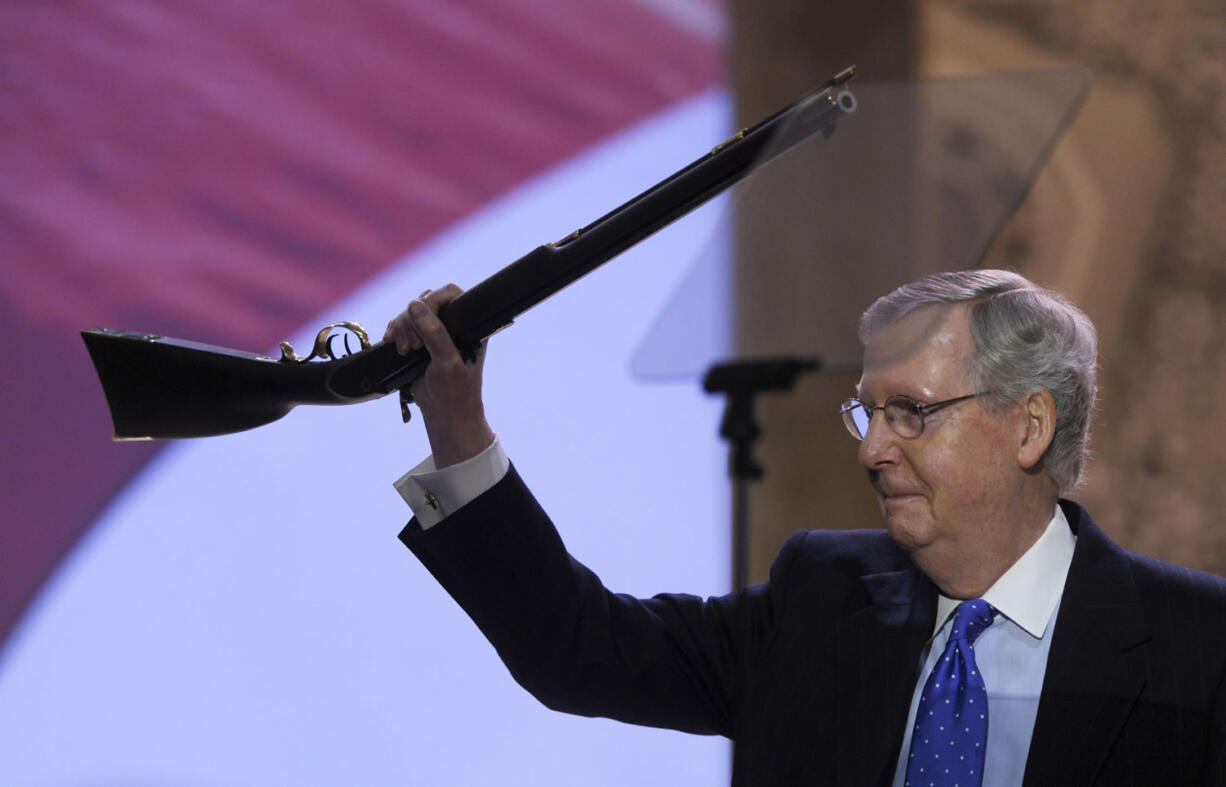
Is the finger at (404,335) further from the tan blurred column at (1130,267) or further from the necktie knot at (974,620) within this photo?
the tan blurred column at (1130,267)

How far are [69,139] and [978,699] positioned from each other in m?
1.42

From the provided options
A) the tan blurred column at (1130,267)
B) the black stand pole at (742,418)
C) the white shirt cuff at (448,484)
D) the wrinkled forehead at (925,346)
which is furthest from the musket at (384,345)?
the tan blurred column at (1130,267)

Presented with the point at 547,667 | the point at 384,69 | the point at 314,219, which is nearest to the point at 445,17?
the point at 384,69

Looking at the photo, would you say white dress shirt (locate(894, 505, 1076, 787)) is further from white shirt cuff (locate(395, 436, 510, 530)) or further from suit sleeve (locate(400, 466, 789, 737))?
white shirt cuff (locate(395, 436, 510, 530))

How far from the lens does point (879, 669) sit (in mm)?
1424

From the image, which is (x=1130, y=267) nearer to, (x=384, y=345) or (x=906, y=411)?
(x=906, y=411)

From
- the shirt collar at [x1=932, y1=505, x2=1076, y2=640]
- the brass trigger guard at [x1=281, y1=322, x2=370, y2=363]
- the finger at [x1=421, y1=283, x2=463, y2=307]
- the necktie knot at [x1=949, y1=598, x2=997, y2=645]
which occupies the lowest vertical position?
the necktie knot at [x1=949, y1=598, x2=997, y2=645]

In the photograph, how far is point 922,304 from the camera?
1447 mm

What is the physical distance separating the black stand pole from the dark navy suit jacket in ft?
1.11

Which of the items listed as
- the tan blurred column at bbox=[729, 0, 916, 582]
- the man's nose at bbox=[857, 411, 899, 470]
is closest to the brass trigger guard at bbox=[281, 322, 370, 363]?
the man's nose at bbox=[857, 411, 899, 470]

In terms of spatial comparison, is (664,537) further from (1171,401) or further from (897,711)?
(1171,401)

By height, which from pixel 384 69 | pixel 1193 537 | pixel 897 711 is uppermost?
pixel 384 69

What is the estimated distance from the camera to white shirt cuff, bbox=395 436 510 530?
137 centimetres

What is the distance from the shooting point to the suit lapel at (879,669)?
1.38 meters
